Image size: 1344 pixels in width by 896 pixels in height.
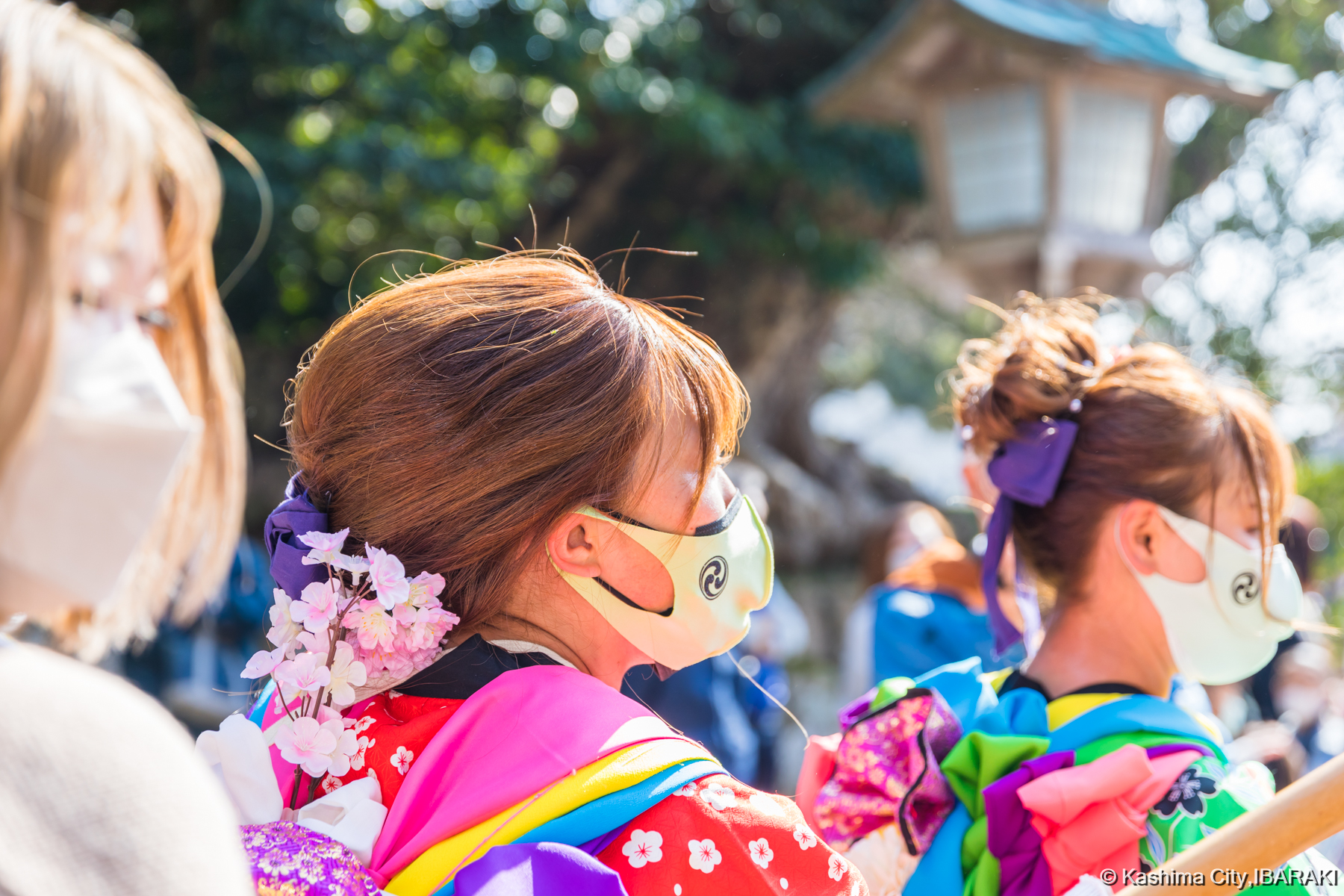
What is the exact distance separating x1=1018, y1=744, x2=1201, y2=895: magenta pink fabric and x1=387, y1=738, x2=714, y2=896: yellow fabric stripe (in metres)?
0.66

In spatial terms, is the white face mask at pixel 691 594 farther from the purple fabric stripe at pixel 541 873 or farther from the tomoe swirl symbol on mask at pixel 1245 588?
the tomoe swirl symbol on mask at pixel 1245 588

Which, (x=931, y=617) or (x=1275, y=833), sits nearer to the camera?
(x=1275, y=833)

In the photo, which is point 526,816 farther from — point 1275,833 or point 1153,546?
point 1153,546

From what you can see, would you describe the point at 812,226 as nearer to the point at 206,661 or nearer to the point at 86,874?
the point at 206,661

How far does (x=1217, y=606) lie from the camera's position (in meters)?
1.58

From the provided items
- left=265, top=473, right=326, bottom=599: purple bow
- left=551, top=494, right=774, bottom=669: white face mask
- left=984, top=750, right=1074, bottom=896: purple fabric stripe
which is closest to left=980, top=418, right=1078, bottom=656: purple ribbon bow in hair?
left=984, top=750, right=1074, bottom=896: purple fabric stripe

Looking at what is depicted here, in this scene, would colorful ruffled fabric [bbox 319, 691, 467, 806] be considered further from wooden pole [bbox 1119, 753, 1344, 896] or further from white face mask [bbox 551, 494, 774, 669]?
wooden pole [bbox 1119, 753, 1344, 896]

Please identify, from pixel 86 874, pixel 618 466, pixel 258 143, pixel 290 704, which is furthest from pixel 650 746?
pixel 258 143

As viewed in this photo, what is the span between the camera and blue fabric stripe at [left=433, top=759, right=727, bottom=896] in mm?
1025

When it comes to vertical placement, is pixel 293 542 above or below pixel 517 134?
above

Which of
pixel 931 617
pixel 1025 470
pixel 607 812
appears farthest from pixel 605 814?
pixel 931 617

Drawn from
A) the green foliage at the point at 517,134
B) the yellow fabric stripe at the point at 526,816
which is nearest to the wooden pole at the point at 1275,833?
the yellow fabric stripe at the point at 526,816

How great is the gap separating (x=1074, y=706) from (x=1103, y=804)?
196 mm

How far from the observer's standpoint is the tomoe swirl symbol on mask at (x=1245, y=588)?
1579 mm
